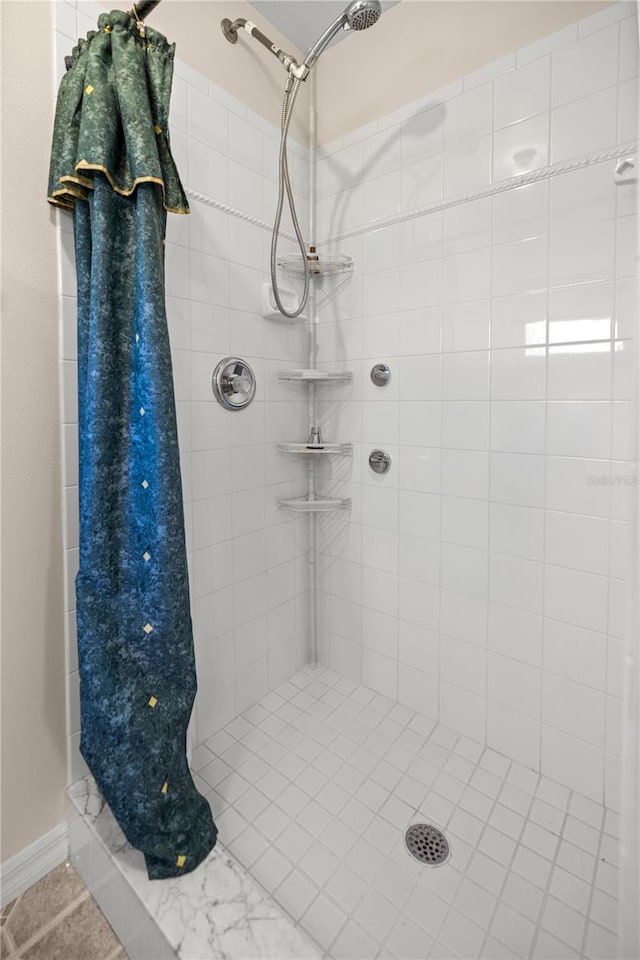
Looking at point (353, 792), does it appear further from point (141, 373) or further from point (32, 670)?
point (141, 373)

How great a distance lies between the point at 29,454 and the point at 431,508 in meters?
1.22

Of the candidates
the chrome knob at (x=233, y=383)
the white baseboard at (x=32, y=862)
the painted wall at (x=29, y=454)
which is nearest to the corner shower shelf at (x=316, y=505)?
the chrome knob at (x=233, y=383)

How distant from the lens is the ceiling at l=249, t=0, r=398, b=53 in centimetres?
161

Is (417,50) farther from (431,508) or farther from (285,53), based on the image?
(431,508)

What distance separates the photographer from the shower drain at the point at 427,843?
120 cm

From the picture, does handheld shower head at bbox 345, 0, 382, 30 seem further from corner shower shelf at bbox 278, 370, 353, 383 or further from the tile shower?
corner shower shelf at bbox 278, 370, 353, 383

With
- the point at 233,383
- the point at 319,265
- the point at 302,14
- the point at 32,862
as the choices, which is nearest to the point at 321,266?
the point at 319,265

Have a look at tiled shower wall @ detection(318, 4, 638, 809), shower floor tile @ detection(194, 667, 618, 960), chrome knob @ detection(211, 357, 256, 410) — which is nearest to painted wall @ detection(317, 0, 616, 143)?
tiled shower wall @ detection(318, 4, 638, 809)

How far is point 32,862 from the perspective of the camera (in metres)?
1.20

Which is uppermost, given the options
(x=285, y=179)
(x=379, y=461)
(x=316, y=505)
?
(x=285, y=179)

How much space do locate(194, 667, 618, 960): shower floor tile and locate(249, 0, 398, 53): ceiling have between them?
2506 millimetres

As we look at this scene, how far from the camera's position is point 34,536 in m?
1.16

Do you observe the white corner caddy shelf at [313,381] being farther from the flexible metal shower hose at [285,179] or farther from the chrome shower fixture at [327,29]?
the chrome shower fixture at [327,29]

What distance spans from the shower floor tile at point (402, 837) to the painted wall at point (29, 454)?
0.50 meters
